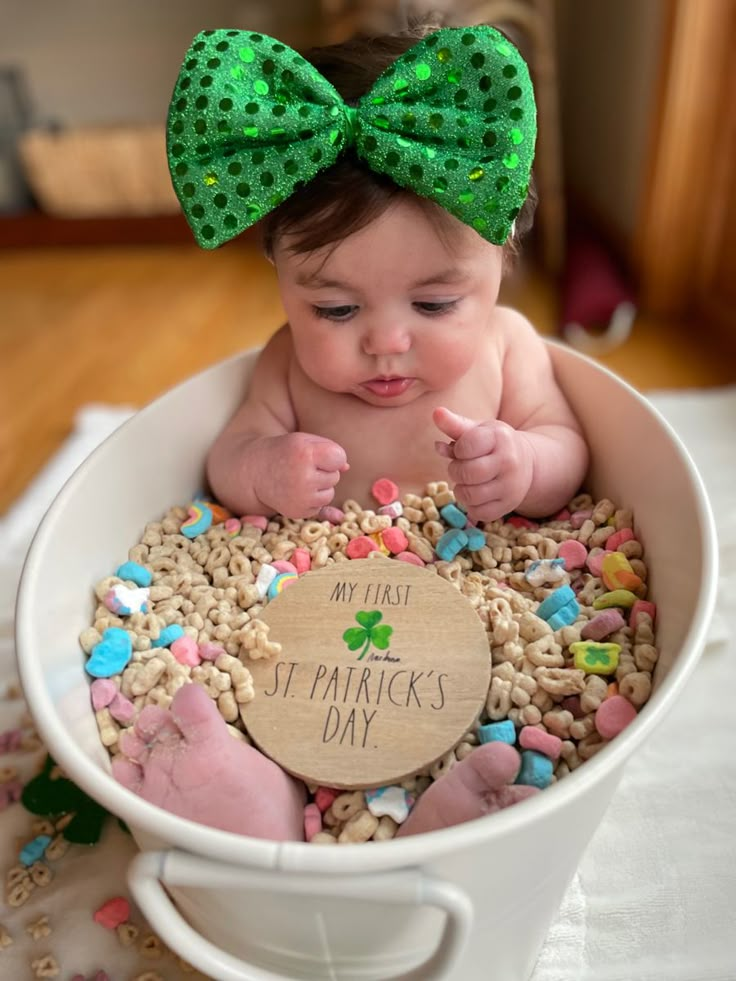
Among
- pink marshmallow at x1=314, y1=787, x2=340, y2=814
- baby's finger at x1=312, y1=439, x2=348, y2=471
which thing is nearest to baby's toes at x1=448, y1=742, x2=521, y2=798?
pink marshmallow at x1=314, y1=787, x2=340, y2=814

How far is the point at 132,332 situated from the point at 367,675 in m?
1.44

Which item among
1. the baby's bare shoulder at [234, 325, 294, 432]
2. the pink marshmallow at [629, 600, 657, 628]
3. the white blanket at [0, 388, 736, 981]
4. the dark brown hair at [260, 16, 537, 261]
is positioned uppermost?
the dark brown hair at [260, 16, 537, 261]

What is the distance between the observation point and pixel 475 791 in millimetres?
590

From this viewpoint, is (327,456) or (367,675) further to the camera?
(327,456)

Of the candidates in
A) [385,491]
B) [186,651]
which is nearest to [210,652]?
[186,651]

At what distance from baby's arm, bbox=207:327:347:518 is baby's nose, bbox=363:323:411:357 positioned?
0.34ft

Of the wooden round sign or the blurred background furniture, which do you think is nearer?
the wooden round sign

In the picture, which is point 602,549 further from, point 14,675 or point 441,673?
point 14,675

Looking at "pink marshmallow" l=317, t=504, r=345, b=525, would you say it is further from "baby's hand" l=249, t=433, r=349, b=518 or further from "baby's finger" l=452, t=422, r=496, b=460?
"baby's finger" l=452, t=422, r=496, b=460

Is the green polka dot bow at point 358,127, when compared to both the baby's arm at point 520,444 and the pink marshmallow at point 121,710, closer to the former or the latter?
the baby's arm at point 520,444

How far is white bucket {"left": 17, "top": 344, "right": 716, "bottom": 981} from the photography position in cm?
47

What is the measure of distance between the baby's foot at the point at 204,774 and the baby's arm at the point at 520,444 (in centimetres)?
31

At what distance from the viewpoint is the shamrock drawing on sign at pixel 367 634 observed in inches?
27.7

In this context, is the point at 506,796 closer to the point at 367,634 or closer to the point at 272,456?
the point at 367,634
